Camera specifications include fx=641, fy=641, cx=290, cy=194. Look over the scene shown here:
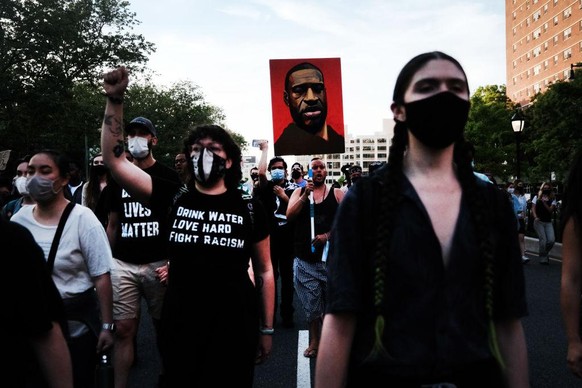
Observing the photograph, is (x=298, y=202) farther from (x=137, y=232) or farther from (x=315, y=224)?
(x=137, y=232)

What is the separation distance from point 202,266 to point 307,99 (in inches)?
157

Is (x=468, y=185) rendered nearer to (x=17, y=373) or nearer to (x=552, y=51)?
(x=17, y=373)

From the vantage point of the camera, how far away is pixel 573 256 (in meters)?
2.76

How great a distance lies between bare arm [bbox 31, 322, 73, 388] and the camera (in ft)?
6.70

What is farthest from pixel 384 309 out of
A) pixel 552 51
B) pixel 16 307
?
pixel 552 51

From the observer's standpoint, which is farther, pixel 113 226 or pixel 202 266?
pixel 113 226

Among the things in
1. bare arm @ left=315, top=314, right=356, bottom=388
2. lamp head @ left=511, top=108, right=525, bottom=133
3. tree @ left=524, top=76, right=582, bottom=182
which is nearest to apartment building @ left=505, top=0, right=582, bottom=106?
tree @ left=524, top=76, right=582, bottom=182

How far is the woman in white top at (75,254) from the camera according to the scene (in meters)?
3.56

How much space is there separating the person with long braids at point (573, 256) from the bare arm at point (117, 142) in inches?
81.9

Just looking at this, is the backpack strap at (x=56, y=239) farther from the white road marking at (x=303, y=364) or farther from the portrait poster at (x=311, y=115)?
the portrait poster at (x=311, y=115)

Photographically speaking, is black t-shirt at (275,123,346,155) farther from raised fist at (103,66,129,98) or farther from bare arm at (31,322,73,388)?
bare arm at (31,322,73,388)

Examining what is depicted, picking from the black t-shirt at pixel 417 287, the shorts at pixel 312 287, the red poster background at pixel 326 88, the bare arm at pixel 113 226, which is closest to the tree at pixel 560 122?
the red poster background at pixel 326 88

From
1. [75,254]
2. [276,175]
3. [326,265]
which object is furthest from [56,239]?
[276,175]

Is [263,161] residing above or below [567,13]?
below
